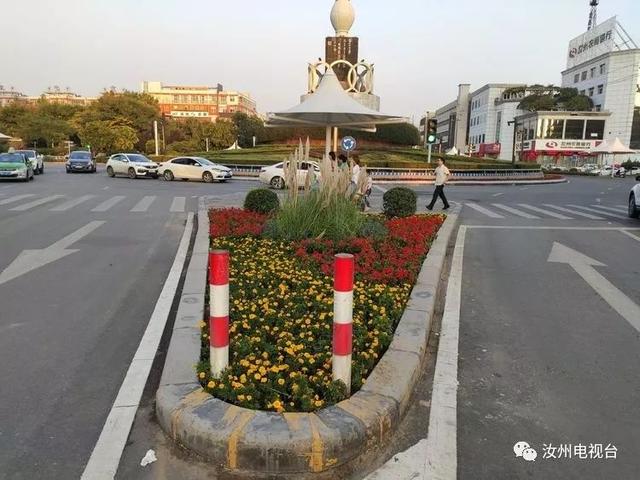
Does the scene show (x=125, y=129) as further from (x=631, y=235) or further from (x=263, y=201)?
(x=631, y=235)

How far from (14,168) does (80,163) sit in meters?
10.8

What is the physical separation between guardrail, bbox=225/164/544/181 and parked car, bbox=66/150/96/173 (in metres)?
9.70

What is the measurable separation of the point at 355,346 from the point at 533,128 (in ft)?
251

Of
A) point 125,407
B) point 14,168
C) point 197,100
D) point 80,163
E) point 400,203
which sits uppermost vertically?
point 197,100

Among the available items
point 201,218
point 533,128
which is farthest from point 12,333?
point 533,128

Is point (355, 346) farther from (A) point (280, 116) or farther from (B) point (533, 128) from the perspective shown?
(B) point (533, 128)

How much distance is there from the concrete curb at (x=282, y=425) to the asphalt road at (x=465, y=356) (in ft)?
0.40

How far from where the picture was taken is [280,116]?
1264 centimetres

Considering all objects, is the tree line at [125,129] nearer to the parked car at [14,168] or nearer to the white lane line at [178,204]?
the parked car at [14,168]

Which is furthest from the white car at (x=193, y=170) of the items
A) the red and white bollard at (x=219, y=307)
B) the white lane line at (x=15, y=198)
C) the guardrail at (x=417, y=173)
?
the red and white bollard at (x=219, y=307)

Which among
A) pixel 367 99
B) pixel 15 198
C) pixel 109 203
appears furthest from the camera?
pixel 367 99

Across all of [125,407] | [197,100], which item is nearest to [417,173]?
[125,407]

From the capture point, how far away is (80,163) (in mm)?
33750

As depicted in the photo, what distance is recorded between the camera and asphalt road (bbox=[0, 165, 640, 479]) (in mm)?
2863
